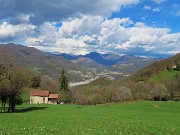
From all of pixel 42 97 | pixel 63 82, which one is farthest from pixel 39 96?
pixel 63 82

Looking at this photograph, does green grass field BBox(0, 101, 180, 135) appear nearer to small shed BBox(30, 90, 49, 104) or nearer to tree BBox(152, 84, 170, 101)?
tree BBox(152, 84, 170, 101)

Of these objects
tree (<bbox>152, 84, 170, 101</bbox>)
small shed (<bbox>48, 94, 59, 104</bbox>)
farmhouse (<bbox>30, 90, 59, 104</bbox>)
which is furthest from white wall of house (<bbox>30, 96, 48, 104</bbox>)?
tree (<bbox>152, 84, 170, 101</bbox>)

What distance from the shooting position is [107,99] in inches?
5074

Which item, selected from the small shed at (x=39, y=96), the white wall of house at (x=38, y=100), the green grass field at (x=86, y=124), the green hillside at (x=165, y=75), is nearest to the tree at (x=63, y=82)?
the small shed at (x=39, y=96)

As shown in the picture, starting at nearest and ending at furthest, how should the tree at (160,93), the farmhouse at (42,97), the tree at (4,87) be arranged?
the tree at (4,87)
the tree at (160,93)
the farmhouse at (42,97)

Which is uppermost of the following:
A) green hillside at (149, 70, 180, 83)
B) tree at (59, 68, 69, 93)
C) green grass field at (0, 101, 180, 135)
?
green hillside at (149, 70, 180, 83)

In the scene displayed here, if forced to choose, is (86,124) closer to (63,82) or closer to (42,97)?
(63,82)

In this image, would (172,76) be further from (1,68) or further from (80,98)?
(1,68)

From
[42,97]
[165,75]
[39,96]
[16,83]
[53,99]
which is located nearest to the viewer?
[16,83]

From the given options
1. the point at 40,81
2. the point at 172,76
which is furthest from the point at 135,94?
the point at 40,81

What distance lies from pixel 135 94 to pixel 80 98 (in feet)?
95.9

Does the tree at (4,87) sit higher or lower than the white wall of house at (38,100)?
higher

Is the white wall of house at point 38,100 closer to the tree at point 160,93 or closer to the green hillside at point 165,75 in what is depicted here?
the tree at point 160,93

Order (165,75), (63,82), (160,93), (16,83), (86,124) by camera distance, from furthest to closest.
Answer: (165,75), (63,82), (160,93), (16,83), (86,124)
